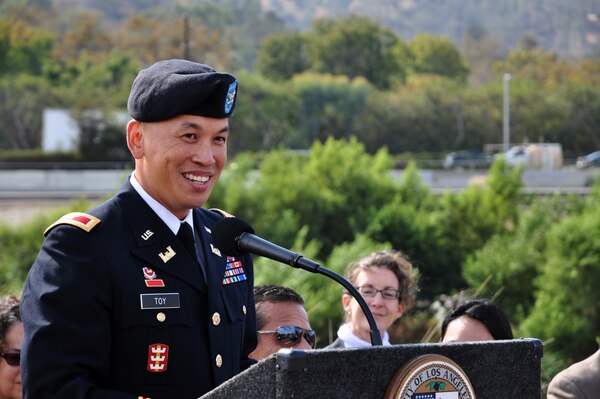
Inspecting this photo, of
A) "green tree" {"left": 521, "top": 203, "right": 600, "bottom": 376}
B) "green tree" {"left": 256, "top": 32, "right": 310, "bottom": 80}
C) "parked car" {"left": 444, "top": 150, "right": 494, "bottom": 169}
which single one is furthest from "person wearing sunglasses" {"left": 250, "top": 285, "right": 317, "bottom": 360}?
"green tree" {"left": 256, "top": 32, "right": 310, "bottom": 80}

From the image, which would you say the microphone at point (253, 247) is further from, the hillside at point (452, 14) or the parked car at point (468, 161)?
the hillside at point (452, 14)

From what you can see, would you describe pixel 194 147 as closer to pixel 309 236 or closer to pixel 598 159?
pixel 309 236

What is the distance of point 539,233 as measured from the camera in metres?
17.9

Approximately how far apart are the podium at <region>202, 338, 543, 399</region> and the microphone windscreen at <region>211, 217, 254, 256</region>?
470 mm

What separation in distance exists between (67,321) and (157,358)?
219 millimetres

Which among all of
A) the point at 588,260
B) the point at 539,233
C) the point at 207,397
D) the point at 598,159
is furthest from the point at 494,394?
the point at 598,159

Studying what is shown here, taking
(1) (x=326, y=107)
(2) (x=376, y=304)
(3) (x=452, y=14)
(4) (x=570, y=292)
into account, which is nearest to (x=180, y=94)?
(2) (x=376, y=304)

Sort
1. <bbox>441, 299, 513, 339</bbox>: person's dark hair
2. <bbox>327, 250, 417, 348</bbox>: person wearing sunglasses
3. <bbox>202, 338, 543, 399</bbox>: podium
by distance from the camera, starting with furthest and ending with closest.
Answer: <bbox>327, 250, 417, 348</bbox>: person wearing sunglasses, <bbox>441, 299, 513, 339</bbox>: person's dark hair, <bbox>202, 338, 543, 399</bbox>: podium

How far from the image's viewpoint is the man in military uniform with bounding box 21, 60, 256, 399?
7.24 ft

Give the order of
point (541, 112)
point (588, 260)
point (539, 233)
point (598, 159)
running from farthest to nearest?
1. point (541, 112)
2. point (598, 159)
3. point (539, 233)
4. point (588, 260)

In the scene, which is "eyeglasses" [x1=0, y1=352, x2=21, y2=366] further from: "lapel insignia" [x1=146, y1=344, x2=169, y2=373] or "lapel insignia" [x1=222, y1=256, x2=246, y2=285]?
"lapel insignia" [x1=146, y1=344, x2=169, y2=373]

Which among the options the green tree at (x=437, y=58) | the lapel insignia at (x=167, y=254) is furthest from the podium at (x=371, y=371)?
the green tree at (x=437, y=58)

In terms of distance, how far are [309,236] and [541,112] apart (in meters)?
41.0

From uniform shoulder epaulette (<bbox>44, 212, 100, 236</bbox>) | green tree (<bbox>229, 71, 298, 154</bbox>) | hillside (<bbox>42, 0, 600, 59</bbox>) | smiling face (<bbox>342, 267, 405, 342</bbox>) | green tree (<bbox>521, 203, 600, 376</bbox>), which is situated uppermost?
hillside (<bbox>42, 0, 600, 59</bbox>)
